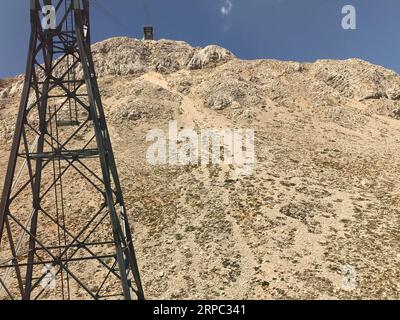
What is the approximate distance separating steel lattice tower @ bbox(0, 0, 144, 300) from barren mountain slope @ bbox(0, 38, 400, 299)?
3434 mm

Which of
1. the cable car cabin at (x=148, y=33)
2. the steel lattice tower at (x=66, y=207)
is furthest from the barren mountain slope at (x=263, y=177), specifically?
the cable car cabin at (x=148, y=33)

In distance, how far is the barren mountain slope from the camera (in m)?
23.5

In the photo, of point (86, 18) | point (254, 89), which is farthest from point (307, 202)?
point (254, 89)

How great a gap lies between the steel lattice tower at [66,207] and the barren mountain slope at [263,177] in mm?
3434

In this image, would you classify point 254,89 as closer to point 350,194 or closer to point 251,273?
point 350,194

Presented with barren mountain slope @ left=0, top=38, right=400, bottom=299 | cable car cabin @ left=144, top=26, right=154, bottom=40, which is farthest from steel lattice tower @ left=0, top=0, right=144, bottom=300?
cable car cabin @ left=144, top=26, right=154, bottom=40

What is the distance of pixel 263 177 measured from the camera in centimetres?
3394

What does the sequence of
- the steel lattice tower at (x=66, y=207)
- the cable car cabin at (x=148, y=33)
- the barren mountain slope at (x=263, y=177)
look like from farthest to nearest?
the cable car cabin at (x=148, y=33) < the barren mountain slope at (x=263, y=177) < the steel lattice tower at (x=66, y=207)

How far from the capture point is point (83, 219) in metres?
31.1

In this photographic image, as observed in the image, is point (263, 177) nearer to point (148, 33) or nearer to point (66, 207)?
point (66, 207)

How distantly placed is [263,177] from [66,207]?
1651 centimetres

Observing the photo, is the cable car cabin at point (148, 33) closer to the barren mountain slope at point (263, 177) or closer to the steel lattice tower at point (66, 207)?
the barren mountain slope at point (263, 177)

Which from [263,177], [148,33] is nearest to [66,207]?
[263,177]

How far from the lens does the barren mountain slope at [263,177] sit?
2350cm
